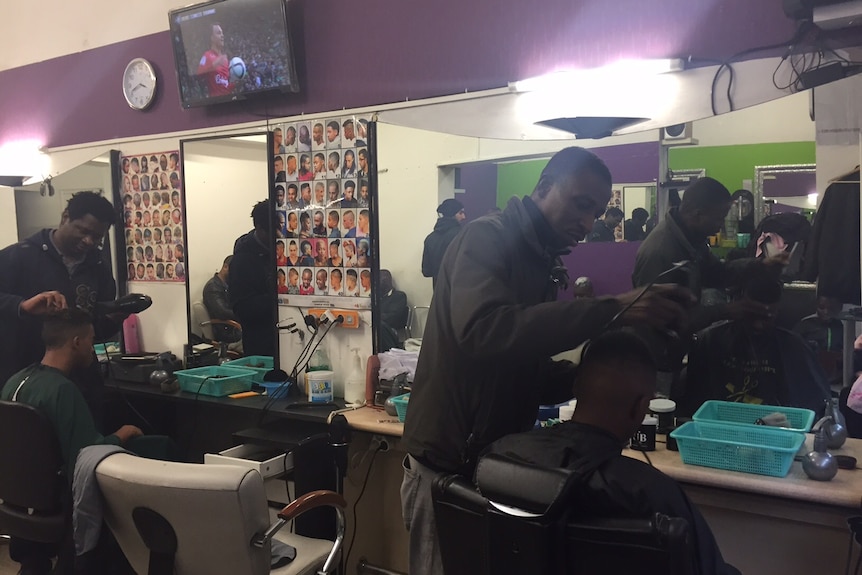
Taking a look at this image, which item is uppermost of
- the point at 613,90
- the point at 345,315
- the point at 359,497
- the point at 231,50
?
the point at 231,50

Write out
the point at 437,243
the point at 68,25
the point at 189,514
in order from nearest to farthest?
1. the point at 189,514
2. the point at 437,243
3. the point at 68,25

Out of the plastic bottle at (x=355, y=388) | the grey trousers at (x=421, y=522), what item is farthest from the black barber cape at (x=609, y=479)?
the plastic bottle at (x=355, y=388)

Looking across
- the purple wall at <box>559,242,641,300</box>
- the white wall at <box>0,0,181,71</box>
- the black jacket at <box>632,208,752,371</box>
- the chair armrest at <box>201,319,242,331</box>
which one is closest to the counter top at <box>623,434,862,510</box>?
the black jacket at <box>632,208,752,371</box>

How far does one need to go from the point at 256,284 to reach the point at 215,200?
0.49 metres

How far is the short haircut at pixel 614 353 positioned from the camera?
1501mm

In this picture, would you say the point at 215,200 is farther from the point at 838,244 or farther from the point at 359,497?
the point at 838,244

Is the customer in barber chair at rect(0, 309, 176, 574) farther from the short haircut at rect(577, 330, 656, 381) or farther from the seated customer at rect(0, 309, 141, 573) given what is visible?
the short haircut at rect(577, 330, 656, 381)

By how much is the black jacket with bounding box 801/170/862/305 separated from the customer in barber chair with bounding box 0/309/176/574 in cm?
238

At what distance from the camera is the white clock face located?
3.47 meters

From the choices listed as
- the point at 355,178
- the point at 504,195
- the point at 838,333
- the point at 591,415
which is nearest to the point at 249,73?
the point at 355,178

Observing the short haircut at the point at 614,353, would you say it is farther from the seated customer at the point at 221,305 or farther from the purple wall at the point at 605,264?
the seated customer at the point at 221,305

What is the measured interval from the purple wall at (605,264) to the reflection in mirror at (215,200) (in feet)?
4.77

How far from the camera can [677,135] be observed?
2.26 m

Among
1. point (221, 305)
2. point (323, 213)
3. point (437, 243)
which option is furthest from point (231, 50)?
point (437, 243)
